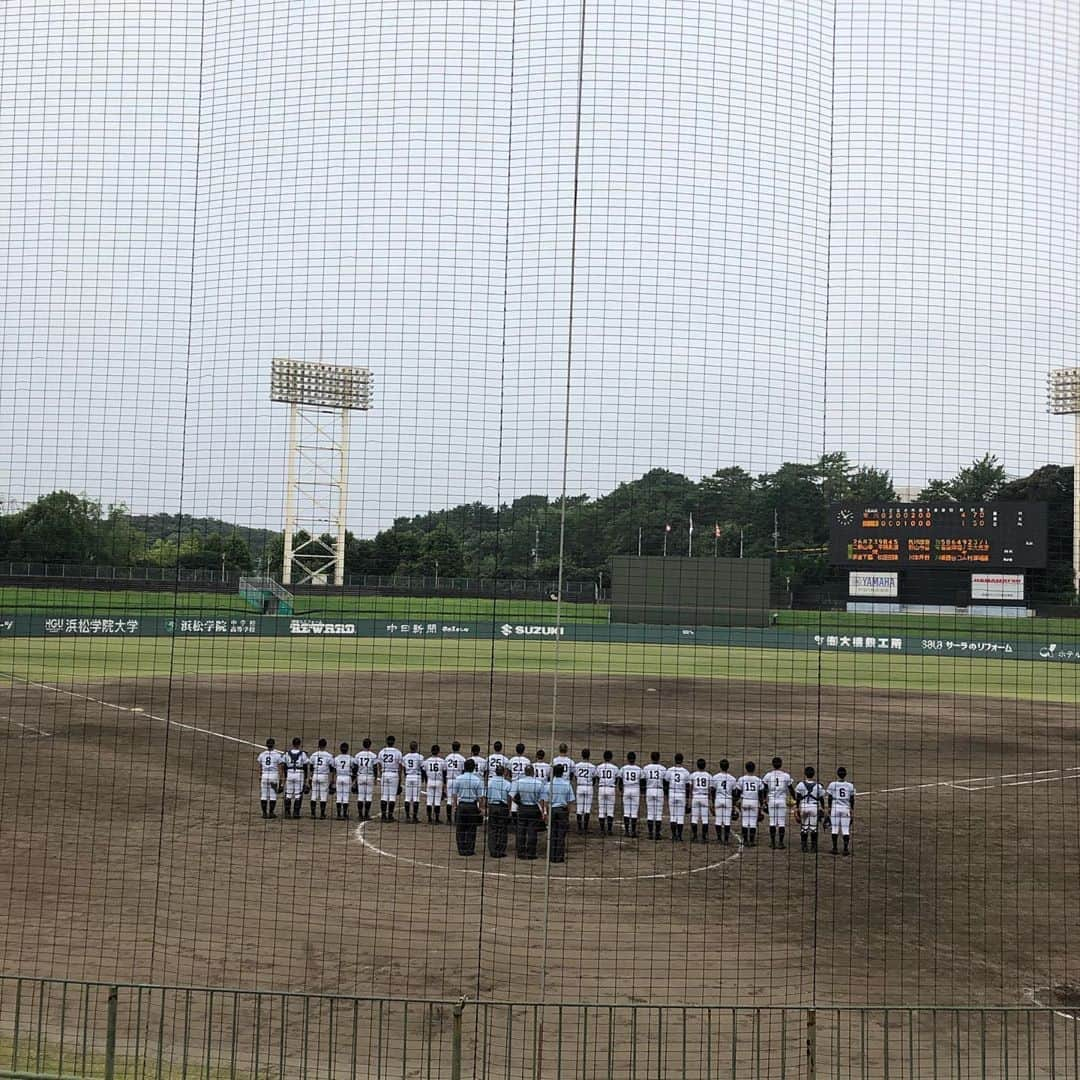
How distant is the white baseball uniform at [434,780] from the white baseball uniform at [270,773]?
1837 millimetres

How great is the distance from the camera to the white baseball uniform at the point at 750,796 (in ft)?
37.2

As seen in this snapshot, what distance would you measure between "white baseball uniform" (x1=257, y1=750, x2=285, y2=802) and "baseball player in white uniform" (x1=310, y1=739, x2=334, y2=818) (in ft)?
1.37

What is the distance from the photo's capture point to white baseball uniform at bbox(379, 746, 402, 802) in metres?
12.0

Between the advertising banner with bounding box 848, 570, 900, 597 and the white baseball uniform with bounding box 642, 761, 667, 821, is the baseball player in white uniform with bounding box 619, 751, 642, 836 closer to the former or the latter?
the white baseball uniform with bounding box 642, 761, 667, 821

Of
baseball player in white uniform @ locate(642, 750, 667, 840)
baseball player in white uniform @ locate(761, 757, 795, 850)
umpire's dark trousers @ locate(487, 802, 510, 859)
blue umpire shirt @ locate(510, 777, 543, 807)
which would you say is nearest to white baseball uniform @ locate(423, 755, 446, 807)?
umpire's dark trousers @ locate(487, 802, 510, 859)

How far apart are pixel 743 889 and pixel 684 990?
289cm

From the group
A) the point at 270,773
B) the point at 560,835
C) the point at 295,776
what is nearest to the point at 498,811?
the point at 560,835

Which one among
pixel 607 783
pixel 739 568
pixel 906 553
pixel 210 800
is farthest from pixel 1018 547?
pixel 210 800

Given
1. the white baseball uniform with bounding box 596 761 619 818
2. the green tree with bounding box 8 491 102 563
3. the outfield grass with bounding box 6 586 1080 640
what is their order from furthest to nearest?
the outfield grass with bounding box 6 586 1080 640 → the green tree with bounding box 8 491 102 563 → the white baseball uniform with bounding box 596 761 619 818

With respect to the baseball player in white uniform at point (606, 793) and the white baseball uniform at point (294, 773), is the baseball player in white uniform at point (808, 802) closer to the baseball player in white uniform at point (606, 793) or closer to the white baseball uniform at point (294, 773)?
the baseball player in white uniform at point (606, 793)

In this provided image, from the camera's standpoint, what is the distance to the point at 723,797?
1112 centimetres

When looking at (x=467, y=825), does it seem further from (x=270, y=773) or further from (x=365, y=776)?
(x=270, y=773)

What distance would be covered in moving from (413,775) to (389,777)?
0.35 meters

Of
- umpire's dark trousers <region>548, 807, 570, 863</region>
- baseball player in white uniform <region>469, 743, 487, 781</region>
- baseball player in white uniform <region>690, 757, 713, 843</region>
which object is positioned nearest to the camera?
umpire's dark trousers <region>548, 807, 570, 863</region>
